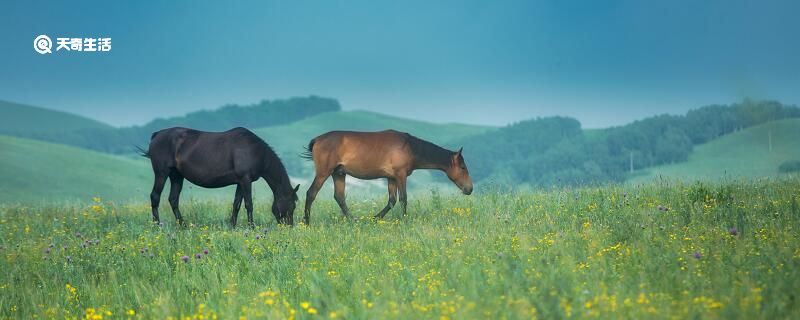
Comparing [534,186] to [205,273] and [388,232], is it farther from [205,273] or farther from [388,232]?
[205,273]

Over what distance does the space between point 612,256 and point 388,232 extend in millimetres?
4754

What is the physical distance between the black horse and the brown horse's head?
380 centimetres

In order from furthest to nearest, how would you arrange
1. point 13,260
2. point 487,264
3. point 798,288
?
point 13,260 → point 487,264 → point 798,288

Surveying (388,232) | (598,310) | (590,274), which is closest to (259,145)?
(388,232)

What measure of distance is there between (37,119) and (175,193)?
170m

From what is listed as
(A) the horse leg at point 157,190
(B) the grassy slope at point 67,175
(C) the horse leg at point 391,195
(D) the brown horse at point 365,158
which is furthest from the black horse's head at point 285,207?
(B) the grassy slope at point 67,175

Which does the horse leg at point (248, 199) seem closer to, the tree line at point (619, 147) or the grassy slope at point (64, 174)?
the grassy slope at point (64, 174)

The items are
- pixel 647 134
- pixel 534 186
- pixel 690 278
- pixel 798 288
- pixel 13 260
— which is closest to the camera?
pixel 798 288

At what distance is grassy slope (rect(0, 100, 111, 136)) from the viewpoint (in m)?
160

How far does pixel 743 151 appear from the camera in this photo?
9381 centimetres

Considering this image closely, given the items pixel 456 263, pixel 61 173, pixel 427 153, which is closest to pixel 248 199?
pixel 427 153

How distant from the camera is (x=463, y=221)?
13.7 metres

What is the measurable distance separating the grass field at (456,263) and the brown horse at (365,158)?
0.67 metres

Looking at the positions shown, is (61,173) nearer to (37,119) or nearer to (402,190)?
(402,190)
